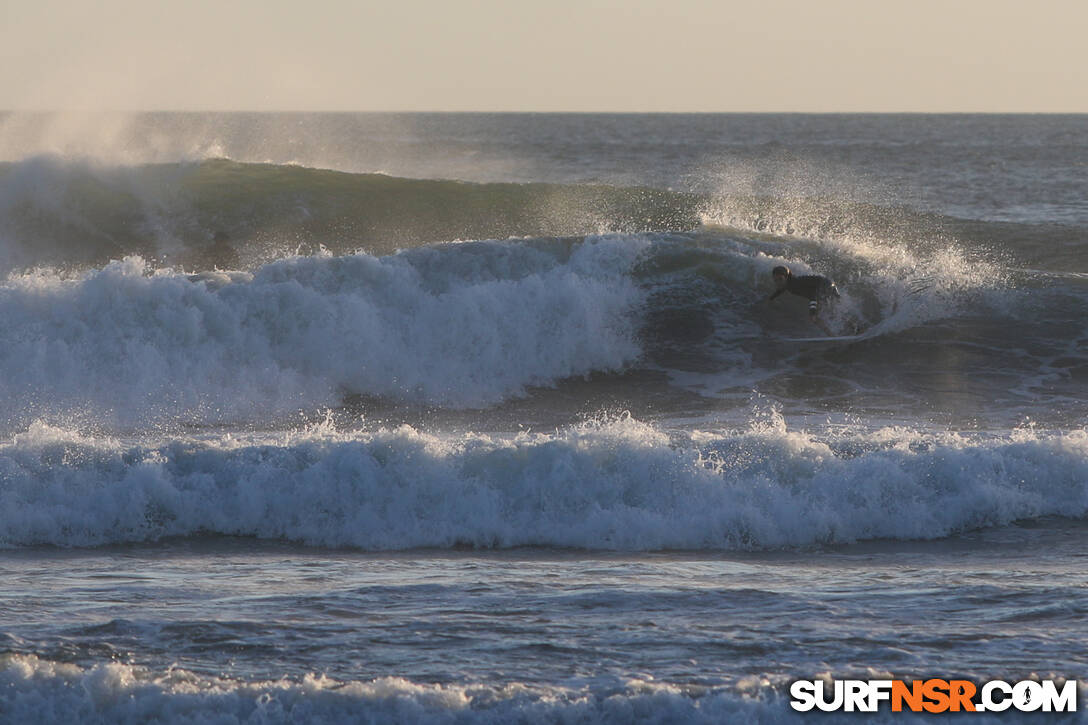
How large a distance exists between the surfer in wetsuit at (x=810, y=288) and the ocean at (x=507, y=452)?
8.1 inches

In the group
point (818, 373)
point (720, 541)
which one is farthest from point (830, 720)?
point (818, 373)

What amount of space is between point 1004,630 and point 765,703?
182cm

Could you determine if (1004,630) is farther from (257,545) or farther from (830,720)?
(257,545)

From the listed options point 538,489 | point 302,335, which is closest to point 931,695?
point 538,489

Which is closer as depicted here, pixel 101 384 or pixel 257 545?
pixel 257 545

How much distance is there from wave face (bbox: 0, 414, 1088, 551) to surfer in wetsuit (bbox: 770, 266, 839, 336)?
7276 mm

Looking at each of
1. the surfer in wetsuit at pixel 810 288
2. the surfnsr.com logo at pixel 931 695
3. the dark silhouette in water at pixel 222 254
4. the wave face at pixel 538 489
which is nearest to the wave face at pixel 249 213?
the dark silhouette in water at pixel 222 254

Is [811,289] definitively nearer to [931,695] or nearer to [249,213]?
[249,213]

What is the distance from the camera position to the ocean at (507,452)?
6.96 metres

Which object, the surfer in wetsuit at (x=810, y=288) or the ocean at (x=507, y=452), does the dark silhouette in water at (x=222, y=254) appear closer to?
the ocean at (x=507, y=452)

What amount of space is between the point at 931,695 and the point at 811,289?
40.9ft

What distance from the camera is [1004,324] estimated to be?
728 inches

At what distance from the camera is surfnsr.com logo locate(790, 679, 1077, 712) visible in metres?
6.44

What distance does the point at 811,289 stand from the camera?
730 inches
